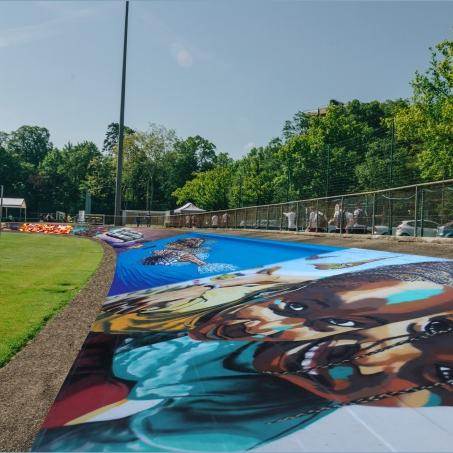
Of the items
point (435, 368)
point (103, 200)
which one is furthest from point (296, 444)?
point (103, 200)

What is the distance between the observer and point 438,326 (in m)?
4.48

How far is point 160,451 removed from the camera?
3.53m

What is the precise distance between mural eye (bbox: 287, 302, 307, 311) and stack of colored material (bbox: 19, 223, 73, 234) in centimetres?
4032

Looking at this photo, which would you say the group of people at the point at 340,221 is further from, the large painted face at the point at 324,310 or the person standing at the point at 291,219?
the large painted face at the point at 324,310

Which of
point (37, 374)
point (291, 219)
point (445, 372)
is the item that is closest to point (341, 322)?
point (445, 372)

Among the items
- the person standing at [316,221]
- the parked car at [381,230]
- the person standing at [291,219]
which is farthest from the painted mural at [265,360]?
the person standing at [291,219]

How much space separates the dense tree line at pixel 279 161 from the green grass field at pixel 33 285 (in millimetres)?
23721

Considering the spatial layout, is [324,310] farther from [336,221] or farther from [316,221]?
[316,221]

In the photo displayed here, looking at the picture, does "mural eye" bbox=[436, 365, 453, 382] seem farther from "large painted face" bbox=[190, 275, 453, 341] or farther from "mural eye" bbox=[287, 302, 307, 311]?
"mural eye" bbox=[287, 302, 307, 311]

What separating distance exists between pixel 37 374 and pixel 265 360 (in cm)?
370

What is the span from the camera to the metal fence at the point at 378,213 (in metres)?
10.3

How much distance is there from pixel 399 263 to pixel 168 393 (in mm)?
3811

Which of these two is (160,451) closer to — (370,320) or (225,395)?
(225,395)

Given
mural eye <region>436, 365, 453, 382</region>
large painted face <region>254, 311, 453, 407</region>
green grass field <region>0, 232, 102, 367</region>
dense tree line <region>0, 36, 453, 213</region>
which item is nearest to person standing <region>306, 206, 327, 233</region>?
green grass field <region>0, 232, 102, 367</region>
